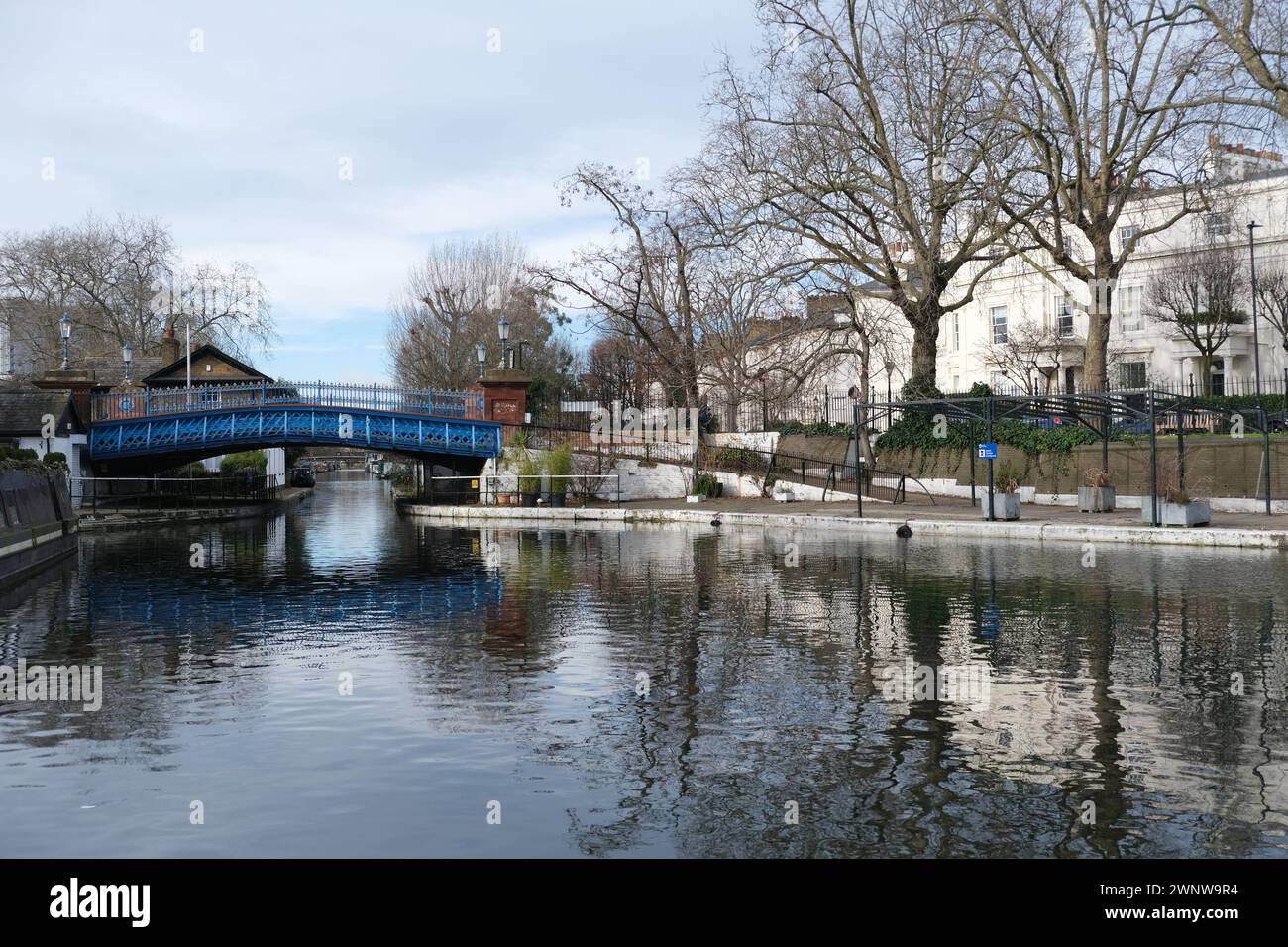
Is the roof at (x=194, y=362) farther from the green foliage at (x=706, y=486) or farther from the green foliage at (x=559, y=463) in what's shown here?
the green foliage at (x=706, y=486)

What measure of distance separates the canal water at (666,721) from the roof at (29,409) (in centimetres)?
2377

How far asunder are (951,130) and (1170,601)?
68.3 feet

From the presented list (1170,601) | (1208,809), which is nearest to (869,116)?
(1170,601)

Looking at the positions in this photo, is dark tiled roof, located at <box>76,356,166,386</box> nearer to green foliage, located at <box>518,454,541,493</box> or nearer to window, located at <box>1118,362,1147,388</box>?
green foliage, located at <box>518,454,541,493</box>

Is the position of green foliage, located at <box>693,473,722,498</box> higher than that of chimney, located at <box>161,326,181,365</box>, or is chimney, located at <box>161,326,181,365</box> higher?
chimney, located at <box>161,326,181,365</box>

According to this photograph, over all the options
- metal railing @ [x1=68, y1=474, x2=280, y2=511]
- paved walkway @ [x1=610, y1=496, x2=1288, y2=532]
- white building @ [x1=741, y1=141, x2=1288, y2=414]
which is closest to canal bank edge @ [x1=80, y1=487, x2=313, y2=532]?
metal railing @ [x1=68, y1=474, x2=280, y2=511]

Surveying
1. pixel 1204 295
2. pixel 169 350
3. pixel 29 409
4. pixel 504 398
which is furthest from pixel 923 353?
pixel 169 350

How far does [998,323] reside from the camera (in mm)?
60281

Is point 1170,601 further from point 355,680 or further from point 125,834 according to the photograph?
point 125,834

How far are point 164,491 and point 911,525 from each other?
3259 centimetres

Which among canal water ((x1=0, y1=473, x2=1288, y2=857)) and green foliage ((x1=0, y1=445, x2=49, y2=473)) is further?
green foliage ((x1=0, y1=445, x2=49, y2=473))

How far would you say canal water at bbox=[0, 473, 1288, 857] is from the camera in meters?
5.73

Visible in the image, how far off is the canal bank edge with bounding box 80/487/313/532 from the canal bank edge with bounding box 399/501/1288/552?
689 centimetres

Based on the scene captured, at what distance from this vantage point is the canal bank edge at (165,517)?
3497 centimetres
